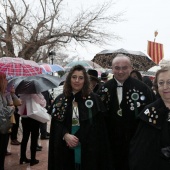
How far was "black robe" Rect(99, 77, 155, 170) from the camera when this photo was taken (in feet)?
11.0

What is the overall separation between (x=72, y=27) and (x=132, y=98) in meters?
13.5

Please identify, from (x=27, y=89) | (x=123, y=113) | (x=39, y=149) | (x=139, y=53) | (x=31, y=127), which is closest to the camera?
(x=123, y=113)

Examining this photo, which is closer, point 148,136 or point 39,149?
point 148,136

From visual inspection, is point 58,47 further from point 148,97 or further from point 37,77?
point 148,97

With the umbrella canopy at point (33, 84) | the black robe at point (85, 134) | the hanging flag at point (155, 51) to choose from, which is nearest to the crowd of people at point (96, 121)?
the black robe at point (85, 134)

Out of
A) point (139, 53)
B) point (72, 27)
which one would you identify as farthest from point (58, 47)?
point (139, 53)

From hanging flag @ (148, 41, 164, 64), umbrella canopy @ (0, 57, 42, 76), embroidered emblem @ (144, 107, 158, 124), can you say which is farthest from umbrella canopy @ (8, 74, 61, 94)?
hanging flag @ (148, 41, 164, 64)

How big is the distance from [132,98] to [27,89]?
6.73 ft

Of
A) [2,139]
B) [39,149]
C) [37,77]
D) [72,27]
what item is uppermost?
[72,27]

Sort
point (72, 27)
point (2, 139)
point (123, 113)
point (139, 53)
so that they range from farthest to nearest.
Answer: point (72, 27)
point (139, 53)
point (2, 139)
point (123, 113)

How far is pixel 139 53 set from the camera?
6707 mm

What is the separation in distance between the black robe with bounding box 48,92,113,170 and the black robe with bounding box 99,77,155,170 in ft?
0.70

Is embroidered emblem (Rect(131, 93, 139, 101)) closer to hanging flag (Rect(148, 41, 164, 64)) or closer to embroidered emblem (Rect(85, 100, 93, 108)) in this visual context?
embroidered emblem (Rect(85, 100, 93, 108))

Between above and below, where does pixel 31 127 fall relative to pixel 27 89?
below
